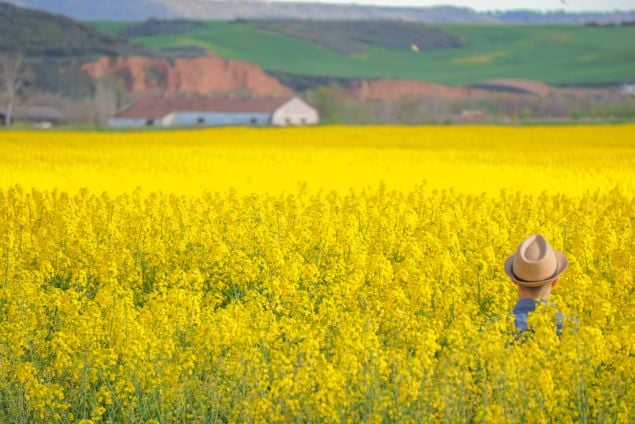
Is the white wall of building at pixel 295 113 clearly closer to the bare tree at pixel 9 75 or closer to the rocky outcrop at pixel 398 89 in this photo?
the bare tree at pixel 9 75

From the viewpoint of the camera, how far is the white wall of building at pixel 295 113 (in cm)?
10275

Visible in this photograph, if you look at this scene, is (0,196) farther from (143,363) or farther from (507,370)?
(507,370)

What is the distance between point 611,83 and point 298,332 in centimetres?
13766

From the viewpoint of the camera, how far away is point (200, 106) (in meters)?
107

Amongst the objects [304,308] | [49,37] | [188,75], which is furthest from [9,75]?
[304,308]

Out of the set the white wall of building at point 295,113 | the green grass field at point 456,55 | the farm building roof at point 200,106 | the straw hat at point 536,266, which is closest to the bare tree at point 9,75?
the farm building roof at point 200,106

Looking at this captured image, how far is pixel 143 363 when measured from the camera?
7566 mm

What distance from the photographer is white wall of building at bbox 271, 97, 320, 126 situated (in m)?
103

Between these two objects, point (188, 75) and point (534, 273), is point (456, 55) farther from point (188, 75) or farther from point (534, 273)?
point (534, 273)

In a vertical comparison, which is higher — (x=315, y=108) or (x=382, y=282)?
(x=382, y=282)

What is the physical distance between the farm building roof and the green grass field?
182 ft

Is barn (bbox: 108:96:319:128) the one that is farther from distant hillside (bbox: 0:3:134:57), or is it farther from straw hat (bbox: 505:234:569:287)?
straw hat (bbox: 505:234:569:287)

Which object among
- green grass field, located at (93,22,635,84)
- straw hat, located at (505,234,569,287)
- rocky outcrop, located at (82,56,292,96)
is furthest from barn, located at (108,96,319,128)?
straw hat, located at (505,234,569,287)

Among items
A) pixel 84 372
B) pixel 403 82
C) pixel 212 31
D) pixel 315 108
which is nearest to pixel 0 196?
pixel 84 372
